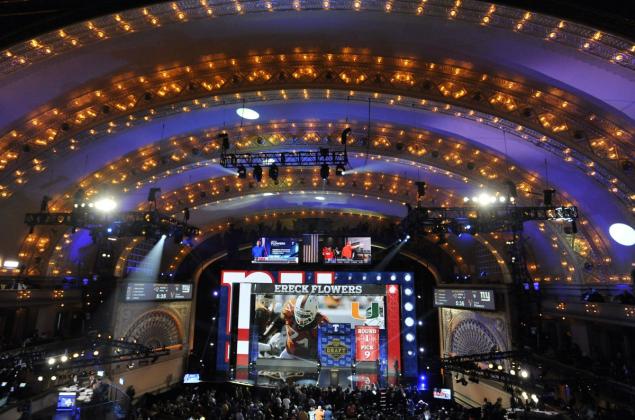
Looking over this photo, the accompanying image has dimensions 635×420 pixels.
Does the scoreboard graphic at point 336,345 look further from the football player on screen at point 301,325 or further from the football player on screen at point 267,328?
the football player on screen at point 267,328

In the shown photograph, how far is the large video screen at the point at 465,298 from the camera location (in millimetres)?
18734

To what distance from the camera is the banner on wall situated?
23.1 meters

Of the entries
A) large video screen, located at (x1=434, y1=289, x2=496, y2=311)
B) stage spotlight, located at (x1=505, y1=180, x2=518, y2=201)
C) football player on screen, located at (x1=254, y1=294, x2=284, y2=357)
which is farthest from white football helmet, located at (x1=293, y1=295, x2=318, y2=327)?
stage spotlight, located at (x1=505, y1=180, x2=518, y2=201)

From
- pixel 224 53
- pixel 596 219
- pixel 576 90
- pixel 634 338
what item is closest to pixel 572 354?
pixel 634 338

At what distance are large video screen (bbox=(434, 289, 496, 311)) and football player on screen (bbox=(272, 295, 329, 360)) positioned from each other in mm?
6897

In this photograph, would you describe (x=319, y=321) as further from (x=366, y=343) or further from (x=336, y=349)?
(x=366, y=343)

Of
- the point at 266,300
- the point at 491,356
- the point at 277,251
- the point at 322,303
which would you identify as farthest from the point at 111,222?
the point at 491,356

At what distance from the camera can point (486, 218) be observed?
1366 cm

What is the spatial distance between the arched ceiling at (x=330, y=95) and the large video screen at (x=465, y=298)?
5.93 metres

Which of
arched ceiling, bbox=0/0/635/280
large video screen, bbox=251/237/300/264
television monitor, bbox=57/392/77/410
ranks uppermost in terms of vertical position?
arched ceiling, bbox=0/0/635/280

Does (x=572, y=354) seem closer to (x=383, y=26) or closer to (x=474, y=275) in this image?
(x=474, y=275)

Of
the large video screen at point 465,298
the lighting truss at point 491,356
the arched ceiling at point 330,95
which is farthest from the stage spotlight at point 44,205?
the large video screen at point 465,298

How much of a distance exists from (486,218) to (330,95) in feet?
23.9

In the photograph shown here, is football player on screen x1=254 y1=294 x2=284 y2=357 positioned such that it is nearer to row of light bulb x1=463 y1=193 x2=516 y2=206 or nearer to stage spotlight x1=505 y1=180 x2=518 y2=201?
row of light bulb x1=463 y1=193 x2=516 y2=206
